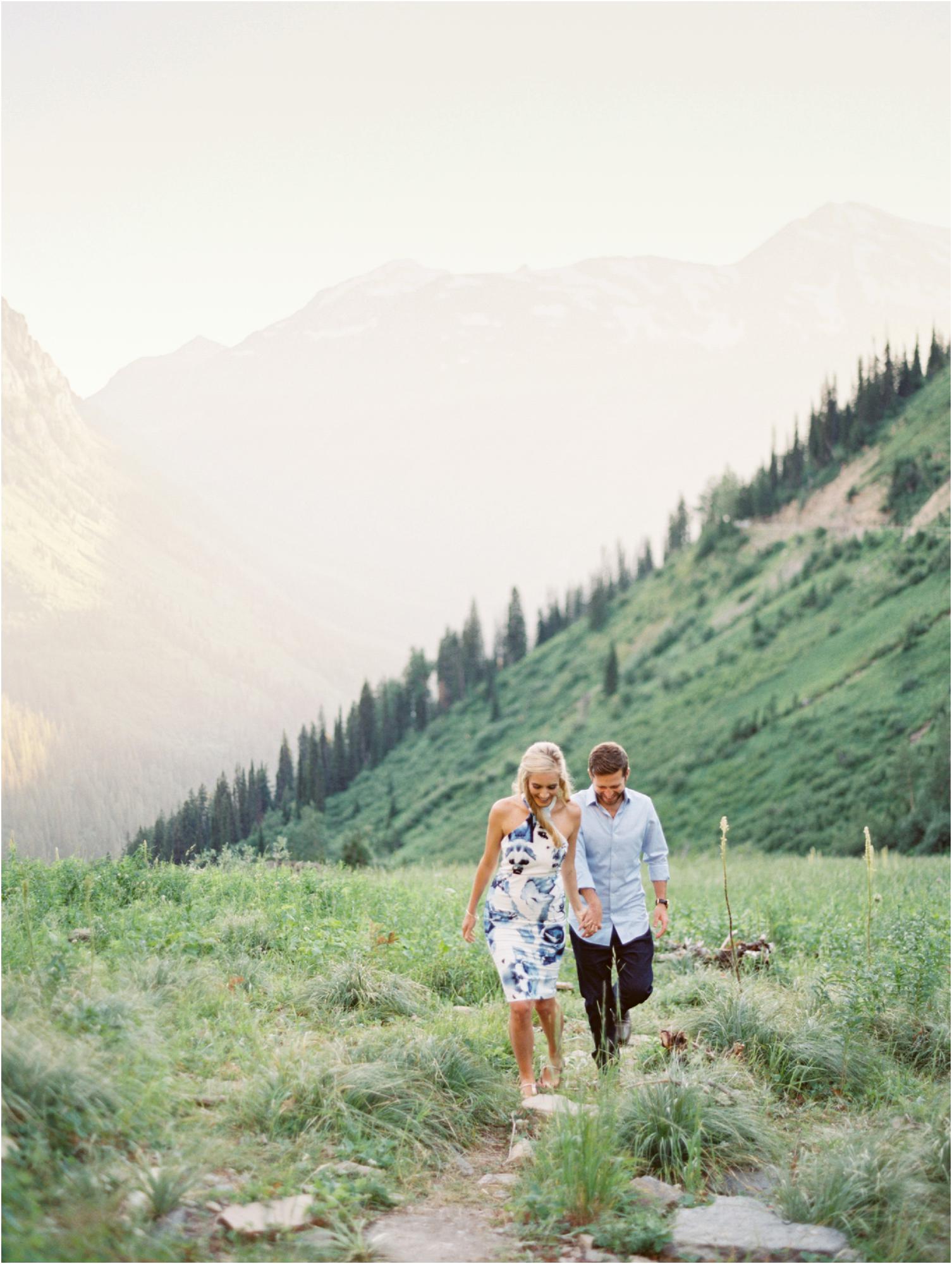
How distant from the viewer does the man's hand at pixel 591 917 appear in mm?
6766

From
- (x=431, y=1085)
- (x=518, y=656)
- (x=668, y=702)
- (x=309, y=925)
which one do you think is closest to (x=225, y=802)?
(x=309, y=925)

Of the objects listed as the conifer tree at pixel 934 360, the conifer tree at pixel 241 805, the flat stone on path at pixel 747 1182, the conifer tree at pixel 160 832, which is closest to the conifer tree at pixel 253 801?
the conifer tree at pixel 241 805

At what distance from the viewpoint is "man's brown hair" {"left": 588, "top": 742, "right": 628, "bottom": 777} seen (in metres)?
6.86

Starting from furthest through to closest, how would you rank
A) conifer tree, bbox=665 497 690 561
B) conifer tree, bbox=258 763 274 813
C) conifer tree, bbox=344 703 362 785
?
conifer tree, bbox=665 497 690 561 < conifer tree, bbox=344 703 362 785 < conifer tree, bbox=258 763 274 813

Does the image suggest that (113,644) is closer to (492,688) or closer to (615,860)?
(492,688)

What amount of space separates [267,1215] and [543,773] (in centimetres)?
292

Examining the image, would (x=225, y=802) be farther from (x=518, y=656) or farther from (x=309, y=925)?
(x=518, y=656)

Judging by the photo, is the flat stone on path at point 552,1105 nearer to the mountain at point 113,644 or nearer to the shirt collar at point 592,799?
the shirt collar at point 592,799

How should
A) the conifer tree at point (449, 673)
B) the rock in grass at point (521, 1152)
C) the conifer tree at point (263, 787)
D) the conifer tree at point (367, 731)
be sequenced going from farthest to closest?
1. the conifer tree at point (449, 673)
2. the conifer tree at point (367, 731)
3. the conifer tree at point (263, 787)
4. the rock in grass at point (521, 1152)

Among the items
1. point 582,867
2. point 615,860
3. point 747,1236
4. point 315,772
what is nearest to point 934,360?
point 315,772

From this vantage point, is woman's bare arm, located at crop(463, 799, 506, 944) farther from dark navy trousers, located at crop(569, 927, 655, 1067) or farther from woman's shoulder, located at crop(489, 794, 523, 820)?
dark navy trousers, located at crop(569, 927, 655, 1067)

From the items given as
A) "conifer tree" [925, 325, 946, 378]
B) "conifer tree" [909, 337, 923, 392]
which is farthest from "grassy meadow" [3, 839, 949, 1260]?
"conifer tree" [925, 325, 946, 378]

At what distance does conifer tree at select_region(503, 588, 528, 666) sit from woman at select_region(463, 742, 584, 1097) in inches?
4594

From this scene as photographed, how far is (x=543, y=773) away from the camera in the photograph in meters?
6.56
